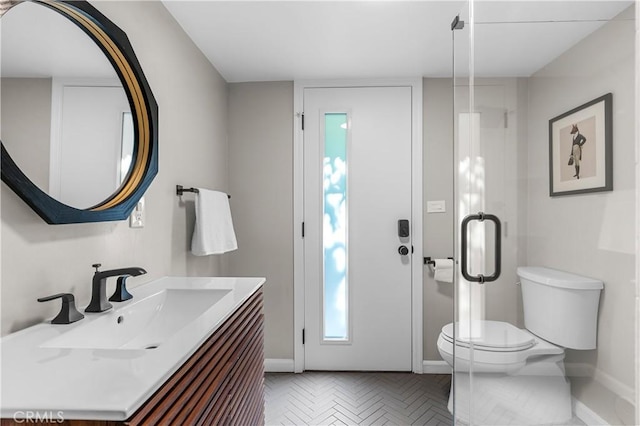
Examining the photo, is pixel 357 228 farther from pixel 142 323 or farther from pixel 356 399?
pixel 142 323

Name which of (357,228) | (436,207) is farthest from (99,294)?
(436,207)

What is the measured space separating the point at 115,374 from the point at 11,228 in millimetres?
556

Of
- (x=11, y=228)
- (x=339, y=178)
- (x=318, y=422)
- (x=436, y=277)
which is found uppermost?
(x=339, y=178)

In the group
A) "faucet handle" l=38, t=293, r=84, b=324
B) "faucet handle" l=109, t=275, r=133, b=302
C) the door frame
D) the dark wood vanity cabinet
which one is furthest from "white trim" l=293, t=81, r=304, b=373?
"faucet handle" l=38, t=293, r=84, b=324

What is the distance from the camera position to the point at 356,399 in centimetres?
226

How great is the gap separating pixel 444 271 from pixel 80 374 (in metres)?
2.35

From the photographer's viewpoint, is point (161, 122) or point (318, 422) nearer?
point (161, 122)

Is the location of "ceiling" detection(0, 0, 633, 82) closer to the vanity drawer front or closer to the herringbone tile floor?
the vanity drawer front

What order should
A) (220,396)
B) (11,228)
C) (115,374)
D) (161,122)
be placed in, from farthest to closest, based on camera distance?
(161,122), (220,396), (11,228), (115,374)

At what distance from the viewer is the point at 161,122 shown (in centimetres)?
168

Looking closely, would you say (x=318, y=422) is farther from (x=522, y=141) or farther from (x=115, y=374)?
(x=522, y=141)

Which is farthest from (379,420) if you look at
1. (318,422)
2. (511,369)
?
(511,369)

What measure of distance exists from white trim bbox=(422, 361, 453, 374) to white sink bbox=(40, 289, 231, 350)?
1.88m

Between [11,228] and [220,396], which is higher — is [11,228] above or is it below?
above
